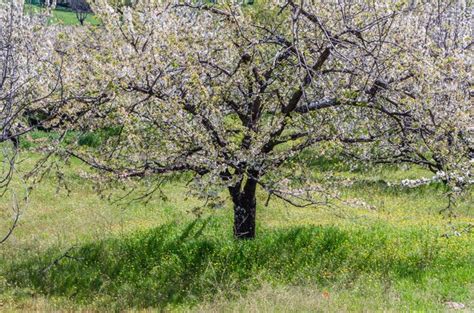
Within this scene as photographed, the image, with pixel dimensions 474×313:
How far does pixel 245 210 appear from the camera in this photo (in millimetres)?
10633

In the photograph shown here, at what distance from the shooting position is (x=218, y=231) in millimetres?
11453

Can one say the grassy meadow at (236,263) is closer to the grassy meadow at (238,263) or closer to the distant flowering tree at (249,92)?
the grassy meadow at (238,263)

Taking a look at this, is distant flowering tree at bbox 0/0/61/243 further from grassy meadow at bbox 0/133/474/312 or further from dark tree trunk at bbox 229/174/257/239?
dark tree trunk at bbox 229/174/257/239

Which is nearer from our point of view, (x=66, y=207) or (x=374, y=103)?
(x=374, y=103)

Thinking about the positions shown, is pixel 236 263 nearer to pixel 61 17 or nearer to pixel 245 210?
pixel 245 210

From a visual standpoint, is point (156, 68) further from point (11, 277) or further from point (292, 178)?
point (11, 277)

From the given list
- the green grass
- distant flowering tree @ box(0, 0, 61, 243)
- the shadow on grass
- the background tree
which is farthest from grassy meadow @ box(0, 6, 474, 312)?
the background tree

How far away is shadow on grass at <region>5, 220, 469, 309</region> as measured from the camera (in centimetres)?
908

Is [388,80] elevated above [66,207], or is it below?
above

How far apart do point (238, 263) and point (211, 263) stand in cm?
45

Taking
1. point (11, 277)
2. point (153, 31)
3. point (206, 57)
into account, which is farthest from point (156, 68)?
point (11, 277)

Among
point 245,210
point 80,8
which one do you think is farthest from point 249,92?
point 80,8

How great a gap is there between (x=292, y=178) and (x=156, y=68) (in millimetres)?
3009

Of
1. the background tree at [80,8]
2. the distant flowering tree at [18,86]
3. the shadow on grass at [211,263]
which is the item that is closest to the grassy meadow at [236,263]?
the shadow on grass at [211,263]
